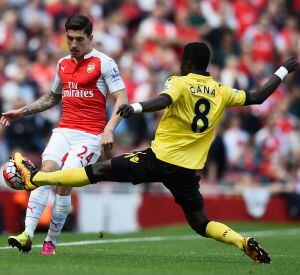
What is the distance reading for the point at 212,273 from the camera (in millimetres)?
9969

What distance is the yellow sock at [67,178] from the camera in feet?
35.4

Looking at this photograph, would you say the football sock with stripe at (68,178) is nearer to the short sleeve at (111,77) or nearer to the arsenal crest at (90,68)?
the short sleeve at (111,77)

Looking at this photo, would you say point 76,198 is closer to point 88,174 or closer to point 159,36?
point 159,36

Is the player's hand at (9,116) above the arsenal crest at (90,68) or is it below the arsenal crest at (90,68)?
below

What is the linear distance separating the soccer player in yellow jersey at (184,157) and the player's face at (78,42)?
45.6 inches

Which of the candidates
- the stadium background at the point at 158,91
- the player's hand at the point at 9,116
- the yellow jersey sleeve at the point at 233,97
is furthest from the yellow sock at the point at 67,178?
the stadium background at the point at 158,91

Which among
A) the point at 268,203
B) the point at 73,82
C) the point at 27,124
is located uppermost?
the point at 73,82

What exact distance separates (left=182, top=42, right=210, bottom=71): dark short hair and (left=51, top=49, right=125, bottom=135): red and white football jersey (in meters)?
0.90

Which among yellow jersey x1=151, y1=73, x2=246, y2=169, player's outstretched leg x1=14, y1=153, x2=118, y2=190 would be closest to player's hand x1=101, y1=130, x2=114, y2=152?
player's outstretched leg x1=14, y1=153, x2=118, y2=190

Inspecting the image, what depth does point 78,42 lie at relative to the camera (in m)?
11.5

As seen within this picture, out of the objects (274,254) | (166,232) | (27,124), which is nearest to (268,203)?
(166,232)

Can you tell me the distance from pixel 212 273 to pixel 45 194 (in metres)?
2.34

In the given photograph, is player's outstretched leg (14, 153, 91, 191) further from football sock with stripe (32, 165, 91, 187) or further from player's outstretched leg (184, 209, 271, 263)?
player's outstretched leg (184, 209, 271, 263)

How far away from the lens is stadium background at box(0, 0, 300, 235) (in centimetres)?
1966
